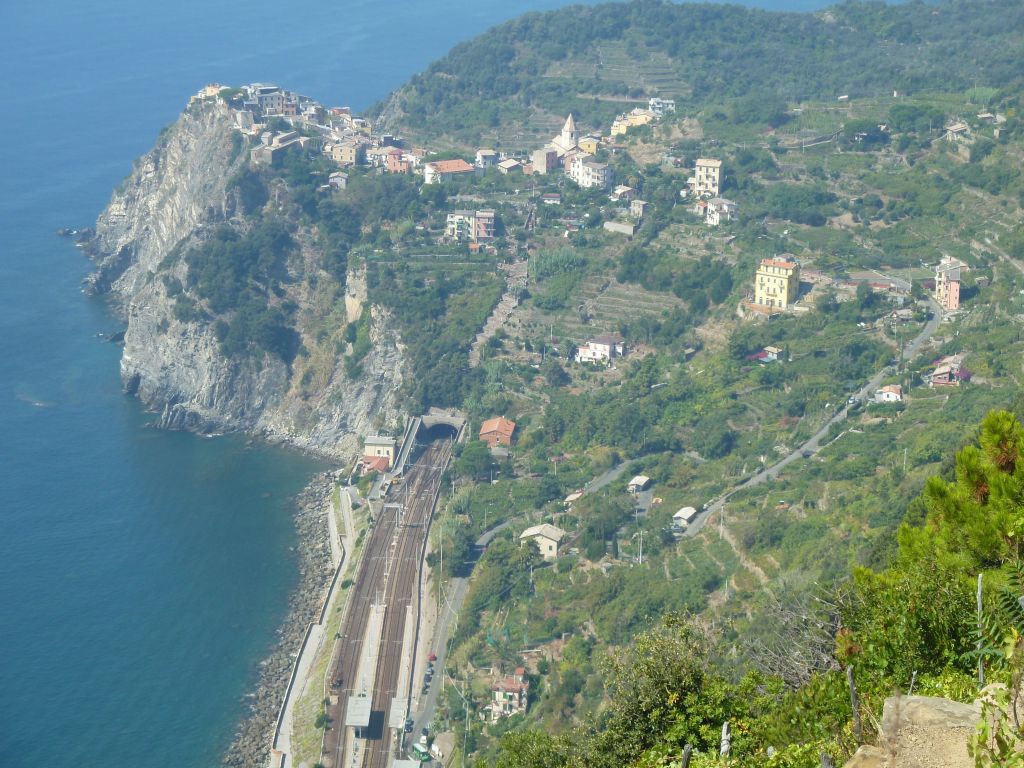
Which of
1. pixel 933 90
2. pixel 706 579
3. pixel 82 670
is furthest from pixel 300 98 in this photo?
pixel 706 579

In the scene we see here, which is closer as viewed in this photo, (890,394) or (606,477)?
(890,394)

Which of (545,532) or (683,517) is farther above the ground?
(683,517)

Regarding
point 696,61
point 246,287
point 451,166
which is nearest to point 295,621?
point 246,287

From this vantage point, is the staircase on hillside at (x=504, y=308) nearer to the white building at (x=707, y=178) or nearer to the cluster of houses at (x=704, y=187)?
the cluster of houses at (x=704, y=187)

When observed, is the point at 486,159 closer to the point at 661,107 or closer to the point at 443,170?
the point at 443,170

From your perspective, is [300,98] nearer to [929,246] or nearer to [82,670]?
[929,246]

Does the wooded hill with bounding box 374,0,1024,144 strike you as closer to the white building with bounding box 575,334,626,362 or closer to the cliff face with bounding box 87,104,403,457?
the cliff face with bounding box 87,104,403,457

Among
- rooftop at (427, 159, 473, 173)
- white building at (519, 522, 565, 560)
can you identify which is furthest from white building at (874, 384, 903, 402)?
rooftop at (427, 159, 473, 173)
